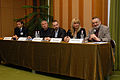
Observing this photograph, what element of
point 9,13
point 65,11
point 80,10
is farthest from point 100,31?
point 9,13

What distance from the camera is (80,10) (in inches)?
217

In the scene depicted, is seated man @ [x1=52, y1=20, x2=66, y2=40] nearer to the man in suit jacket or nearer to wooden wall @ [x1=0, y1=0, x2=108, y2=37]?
the man in suit jacket

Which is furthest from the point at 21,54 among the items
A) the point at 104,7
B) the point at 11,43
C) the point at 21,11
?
the point at 21,11

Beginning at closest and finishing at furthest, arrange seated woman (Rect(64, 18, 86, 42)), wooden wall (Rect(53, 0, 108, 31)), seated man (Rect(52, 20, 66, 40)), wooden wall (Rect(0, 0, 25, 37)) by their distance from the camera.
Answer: seated woman (Rect(64, 18, 86, 42))
seated man (Rect(52, 20, 66, 40))
wooden wall (Rect(53, 0, 108, 31))
wooden wall (Rect(0, 0, 25, 37))

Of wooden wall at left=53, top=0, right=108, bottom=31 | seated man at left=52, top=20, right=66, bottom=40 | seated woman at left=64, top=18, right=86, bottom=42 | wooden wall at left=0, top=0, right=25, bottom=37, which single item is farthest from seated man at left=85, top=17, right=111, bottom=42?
wooden wall at left=0, top=0, right=25, bottom=37

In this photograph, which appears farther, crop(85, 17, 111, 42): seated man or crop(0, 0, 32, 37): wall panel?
crop(0, 0, 32, 37): wall panel

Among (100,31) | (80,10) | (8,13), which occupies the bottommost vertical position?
(100,31)

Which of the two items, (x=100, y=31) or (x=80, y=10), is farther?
(x=80, y=10)

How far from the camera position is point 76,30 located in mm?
4082

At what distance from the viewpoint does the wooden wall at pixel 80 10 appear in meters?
4.85

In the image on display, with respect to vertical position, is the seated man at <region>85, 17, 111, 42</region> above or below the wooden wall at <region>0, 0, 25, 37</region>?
below

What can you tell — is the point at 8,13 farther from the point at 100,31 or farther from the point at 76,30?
the point at 100,31

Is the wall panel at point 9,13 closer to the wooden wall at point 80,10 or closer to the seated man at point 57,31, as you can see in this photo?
the wooden wall at point 80,10

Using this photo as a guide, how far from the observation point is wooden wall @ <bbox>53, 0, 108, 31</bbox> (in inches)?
191
